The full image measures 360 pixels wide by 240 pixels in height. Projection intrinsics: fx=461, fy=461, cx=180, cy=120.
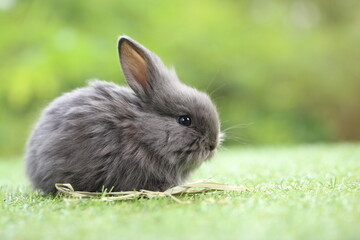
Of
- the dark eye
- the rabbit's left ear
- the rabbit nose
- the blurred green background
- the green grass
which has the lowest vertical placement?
the green grass

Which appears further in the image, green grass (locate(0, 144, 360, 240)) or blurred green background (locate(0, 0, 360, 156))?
blurred green background (locate(0, 0, 360, 156))

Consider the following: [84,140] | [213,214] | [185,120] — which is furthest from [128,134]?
[213,214]

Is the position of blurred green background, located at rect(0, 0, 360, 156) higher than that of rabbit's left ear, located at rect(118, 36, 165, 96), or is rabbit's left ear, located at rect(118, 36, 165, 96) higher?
blurred green background, located at rect(0, 0, 360, 156)

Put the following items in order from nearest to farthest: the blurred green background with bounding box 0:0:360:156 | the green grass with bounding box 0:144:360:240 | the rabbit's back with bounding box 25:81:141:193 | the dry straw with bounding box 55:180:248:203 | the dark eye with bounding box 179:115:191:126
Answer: the green grass with bounding box 0:144:360:240 < the dry straw with bounding box 55:180:248:203 < the rabbit's back with bounding box 25:81:141:193 < the dark eye with bounding box 179:115:191:126 < the blurred green background with bounding box 0:0:360:156

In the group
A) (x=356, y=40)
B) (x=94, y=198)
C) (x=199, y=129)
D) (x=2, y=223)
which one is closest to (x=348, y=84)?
(x=356, y=40)

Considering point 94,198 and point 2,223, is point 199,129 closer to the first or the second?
point 94,198

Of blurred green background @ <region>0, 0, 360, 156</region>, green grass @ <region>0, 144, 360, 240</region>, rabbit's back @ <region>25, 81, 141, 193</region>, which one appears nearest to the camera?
green grass @ <region>0, 144, 360, 240</region>

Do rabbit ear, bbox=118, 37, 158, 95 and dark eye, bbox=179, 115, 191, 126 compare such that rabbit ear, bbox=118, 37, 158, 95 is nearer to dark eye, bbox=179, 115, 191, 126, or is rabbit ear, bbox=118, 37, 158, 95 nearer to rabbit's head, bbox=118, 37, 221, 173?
rabbit's head, bbox=118, 37, 221, 173

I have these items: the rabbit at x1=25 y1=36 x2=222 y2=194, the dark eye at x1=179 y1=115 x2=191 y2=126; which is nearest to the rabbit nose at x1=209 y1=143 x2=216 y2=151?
the rabbit at x1=25 y1=36 x2=222 y2=194

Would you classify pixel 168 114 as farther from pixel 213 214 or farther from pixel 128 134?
pixel 213 214
